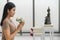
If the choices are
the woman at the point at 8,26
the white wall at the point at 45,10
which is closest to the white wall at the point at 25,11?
the white wall at the point at 45,10

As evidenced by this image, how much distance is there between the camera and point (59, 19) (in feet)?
20.9

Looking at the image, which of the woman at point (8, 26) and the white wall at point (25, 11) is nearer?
the woman at point (8, 26)

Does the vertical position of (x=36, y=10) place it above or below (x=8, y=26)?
above

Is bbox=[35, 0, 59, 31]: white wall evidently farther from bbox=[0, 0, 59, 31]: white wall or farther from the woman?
the woman

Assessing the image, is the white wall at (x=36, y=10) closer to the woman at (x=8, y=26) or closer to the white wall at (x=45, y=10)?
the white wall at (x=45, y=10)

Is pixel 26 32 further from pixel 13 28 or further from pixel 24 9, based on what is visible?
pixel 13 28

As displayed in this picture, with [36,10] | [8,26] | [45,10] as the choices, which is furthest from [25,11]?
[8,26]

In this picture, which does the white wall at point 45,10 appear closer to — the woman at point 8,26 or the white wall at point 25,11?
the white wall at point 25,11

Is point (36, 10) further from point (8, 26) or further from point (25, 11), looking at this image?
point (8, 26)

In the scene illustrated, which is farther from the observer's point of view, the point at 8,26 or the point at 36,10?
the point at 36,10

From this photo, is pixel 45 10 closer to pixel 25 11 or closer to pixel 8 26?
pixel 25 11

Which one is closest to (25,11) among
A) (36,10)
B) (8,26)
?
(36,10)

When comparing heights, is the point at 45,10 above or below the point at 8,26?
above

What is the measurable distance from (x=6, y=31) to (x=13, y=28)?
0.10 m
